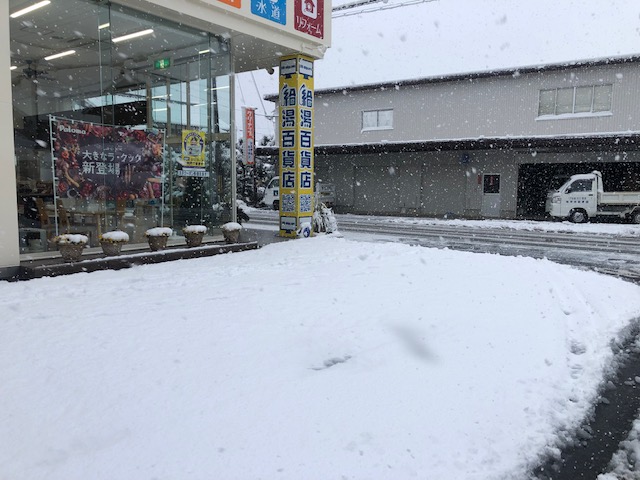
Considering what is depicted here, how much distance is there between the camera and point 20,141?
7.86 metres

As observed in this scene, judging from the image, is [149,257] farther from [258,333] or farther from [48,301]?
[258,333]

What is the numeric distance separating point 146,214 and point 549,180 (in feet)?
73.6

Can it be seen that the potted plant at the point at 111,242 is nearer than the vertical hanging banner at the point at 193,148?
Yes

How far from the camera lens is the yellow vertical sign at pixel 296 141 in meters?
11.5

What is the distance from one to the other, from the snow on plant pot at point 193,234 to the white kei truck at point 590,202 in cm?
1661

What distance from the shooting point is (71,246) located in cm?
722

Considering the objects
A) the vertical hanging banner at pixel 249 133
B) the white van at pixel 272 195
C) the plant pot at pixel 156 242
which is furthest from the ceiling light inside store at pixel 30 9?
the white van at pixel 272 195

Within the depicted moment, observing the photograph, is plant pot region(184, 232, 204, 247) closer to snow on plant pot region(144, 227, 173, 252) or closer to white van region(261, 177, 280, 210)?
snow on plant pot region(144, 227, 173, 252)

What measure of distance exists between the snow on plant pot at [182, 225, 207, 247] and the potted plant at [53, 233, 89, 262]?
83.5 inches

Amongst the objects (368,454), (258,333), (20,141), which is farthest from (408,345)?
(20,141)

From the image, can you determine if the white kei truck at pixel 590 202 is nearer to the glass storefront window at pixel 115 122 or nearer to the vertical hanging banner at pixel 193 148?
the glass storefront window at pixel 115 122

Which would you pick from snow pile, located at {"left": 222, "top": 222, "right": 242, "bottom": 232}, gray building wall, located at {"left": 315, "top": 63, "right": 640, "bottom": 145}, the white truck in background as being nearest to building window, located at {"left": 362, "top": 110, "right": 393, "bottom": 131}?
gray building wall, located at {"left": 315, "top": 63, "right": 640, "bottom": 145}

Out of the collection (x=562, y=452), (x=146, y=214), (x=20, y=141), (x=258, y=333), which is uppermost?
(x=20, y=141)

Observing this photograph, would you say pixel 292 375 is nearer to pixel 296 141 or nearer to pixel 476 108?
pixel 296 141
